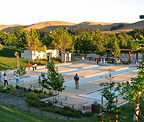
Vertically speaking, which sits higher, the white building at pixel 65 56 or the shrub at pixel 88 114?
the white building at pixel 65 56

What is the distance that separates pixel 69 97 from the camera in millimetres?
15727

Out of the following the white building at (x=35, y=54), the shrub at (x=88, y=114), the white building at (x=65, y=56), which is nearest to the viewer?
the shrub at (x=88, y=114)

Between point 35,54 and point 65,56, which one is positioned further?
point 65,56

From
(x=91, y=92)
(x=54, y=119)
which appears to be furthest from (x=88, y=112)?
(x=91, y=92)

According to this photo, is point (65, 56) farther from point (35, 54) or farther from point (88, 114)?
point (88, 114)

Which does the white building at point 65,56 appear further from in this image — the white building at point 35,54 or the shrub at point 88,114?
the shrub at point 88,114

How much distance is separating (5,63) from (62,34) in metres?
18.2

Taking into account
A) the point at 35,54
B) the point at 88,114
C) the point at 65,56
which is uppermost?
the point at 35,54

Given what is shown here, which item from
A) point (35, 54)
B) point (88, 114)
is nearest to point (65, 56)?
point (35, 54)

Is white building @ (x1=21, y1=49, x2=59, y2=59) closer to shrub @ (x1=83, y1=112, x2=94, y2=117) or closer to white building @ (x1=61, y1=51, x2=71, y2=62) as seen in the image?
white building @ (x1=61, y1=51, x2=71, y2=62)

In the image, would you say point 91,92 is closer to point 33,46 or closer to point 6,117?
point 6,117

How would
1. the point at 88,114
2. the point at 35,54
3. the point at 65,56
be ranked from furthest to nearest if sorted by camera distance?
1. the point at 65,56
2. the point at 35,54
3. the point at 88,114

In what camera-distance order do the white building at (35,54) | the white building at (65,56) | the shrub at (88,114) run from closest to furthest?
the shrub at (88,114) → the white building at (35,54) → the white building at (65,56)

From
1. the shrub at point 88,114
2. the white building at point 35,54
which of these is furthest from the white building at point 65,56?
the shrub at point 88,114
